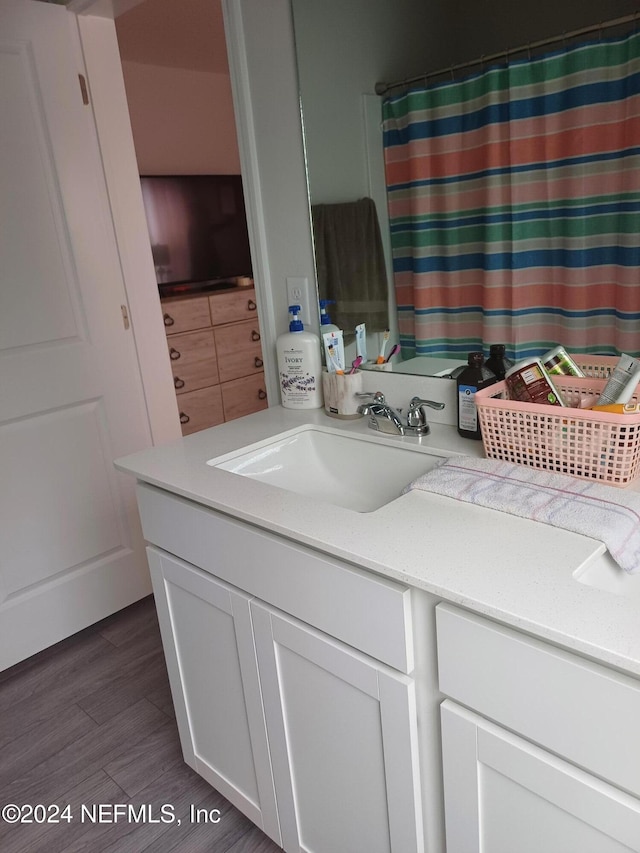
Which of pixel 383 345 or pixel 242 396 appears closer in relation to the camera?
pixel 383 345

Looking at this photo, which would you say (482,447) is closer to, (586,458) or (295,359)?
(586,458)

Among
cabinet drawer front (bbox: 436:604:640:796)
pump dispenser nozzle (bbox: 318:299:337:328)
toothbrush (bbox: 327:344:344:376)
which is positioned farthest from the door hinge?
cabinet drawer front (bbox: 436:604:640:796)

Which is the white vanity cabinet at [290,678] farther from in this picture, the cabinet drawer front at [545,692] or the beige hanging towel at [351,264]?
the beige hanging towel at [351,264]

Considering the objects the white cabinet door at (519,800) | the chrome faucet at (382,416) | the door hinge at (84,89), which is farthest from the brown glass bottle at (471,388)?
Answer: the door hinge at (84,89)

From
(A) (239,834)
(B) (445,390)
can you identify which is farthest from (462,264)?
(A) (239,834)

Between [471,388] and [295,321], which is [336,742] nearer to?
[471,388]

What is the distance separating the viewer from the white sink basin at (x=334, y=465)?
1405 millimetres

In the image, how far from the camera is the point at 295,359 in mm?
1706

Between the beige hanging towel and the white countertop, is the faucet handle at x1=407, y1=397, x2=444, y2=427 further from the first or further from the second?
the beige hanging towel

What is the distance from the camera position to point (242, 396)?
415 centimetres

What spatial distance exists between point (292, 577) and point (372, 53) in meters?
1.16

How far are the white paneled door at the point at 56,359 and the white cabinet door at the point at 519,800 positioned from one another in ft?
5.48

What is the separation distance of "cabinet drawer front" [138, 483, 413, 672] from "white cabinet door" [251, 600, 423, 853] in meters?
0.04

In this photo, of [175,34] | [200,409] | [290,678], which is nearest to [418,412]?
[290,678]
